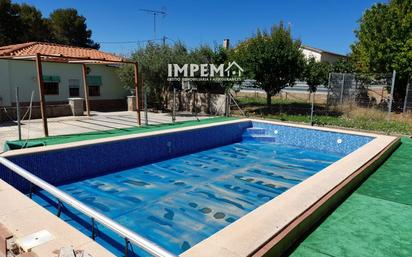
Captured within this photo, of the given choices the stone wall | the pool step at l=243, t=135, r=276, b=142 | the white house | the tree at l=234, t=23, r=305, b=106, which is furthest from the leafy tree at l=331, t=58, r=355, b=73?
the white house

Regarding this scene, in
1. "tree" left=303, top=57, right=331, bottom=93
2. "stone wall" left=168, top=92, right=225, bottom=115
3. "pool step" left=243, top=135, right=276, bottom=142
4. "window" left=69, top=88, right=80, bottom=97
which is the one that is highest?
"tree" left=303, top=57, right=331, bottom=93

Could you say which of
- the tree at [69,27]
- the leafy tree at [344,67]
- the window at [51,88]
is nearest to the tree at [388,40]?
the leafy tree at [344,67]

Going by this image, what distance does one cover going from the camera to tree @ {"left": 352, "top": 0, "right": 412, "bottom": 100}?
1803cm

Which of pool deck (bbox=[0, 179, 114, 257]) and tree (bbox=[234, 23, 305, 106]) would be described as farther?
tree (bbox=[234, 23, 305, 106])

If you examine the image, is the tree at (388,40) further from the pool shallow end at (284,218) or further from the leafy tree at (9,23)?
→ the leafy tree at (9,23)

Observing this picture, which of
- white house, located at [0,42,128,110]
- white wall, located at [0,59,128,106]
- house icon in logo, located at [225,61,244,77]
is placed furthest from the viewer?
house icon in logo, located at [225,61,244,77]

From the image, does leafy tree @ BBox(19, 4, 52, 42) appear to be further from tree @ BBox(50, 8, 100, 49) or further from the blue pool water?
the blue pool water

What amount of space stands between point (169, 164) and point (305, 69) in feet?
42.0

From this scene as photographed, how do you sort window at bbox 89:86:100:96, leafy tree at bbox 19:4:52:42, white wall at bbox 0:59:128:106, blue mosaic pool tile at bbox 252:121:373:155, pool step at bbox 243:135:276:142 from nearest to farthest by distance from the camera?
blue mosaic pool tile at bbox 252:121:373:155 → pool step at bbox 243:135:276:142 → white wall at bbox 0:59:128:106 → window at bbox 89:86:100:96 → leafy tree at bbox 19:4:52:42

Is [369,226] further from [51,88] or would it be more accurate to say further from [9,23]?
[9,23]

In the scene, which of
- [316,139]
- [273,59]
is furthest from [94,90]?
[316,139]

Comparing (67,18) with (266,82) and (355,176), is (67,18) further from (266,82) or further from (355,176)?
(355,176)

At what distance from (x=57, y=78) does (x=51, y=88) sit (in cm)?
76

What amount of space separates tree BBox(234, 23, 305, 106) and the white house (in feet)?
31.1
